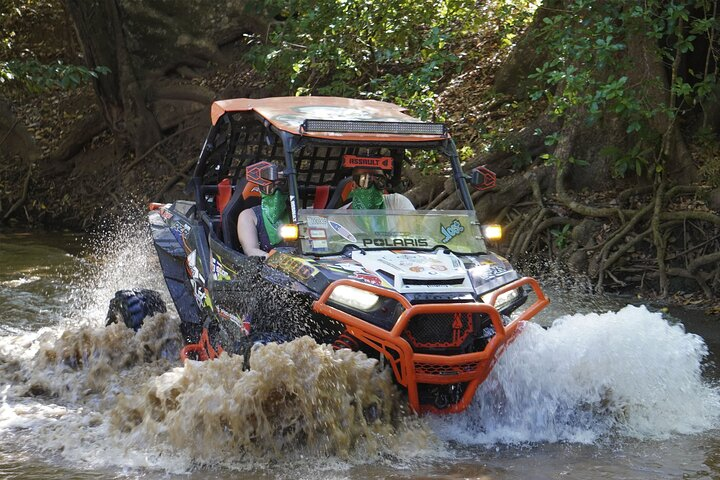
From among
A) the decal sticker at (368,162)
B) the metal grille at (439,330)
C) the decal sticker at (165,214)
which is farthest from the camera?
the decal sticker at (165,214)

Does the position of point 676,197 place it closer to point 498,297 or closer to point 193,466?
point 498,297

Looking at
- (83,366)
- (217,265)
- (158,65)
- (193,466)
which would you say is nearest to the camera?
(193,466)

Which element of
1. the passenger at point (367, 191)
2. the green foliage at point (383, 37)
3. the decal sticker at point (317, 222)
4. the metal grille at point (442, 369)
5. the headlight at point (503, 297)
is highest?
the green foliage at point (383, 37)

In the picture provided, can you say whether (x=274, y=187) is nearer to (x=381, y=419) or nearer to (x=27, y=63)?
(x=381, y=419)

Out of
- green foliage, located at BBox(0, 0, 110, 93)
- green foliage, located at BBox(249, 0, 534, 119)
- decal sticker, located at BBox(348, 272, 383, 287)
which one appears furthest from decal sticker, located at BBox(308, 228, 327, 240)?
green foliage, located at BBox(0, 0, 110, 93)

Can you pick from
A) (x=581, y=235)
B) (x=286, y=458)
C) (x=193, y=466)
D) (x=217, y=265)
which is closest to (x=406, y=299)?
(x=286, y=458)

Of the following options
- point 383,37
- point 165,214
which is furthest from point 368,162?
point 383,37

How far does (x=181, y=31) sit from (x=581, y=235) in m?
9.75

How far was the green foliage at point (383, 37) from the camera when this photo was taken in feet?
37.2

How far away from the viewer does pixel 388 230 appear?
21.3ft

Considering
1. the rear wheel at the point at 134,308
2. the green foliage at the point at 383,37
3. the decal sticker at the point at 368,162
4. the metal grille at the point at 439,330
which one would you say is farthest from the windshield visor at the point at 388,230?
the green foliage at the point at 383,37

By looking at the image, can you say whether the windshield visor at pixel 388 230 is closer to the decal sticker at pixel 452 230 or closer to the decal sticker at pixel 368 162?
the decal sticker at pixel 452 230

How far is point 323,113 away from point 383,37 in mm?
4868

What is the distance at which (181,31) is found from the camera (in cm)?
1786
